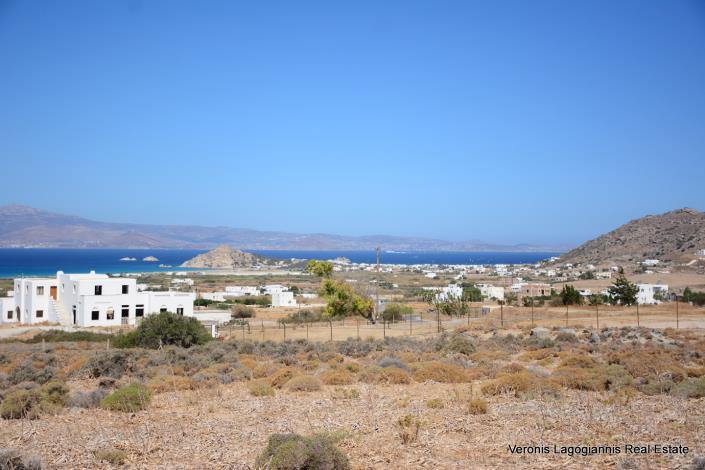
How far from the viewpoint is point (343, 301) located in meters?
54.9

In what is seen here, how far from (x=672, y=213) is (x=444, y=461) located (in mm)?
168135

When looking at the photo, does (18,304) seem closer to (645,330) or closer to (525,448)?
(645,330)

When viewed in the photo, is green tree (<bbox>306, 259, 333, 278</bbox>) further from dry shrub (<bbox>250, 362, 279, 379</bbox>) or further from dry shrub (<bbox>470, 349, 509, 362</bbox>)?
dry shrub (<bbox>250, 362, 279, 379</bbox>)

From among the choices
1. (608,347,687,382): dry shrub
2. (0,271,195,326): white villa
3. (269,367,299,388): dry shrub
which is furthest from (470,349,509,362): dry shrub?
(0,271,195,326): white villa

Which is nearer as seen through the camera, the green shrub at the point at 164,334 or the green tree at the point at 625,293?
the green shrub at the point at 164,334

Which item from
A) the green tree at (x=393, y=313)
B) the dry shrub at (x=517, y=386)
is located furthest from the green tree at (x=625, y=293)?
the dry shrub at (x=517, y=386)

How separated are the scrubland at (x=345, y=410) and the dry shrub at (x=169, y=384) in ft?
0.20

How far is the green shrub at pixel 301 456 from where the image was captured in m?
8.45

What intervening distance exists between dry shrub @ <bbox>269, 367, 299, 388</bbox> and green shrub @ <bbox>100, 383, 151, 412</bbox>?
404 centimetres

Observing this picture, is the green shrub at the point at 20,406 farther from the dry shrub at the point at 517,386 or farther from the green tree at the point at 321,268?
the green tree at the point at 321,268

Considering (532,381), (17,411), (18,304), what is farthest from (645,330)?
(18,304)

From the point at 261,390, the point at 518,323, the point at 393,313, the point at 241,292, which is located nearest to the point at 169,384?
the point at 261,390

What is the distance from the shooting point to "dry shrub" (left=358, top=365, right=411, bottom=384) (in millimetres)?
17672

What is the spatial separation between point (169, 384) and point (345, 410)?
246 inches
